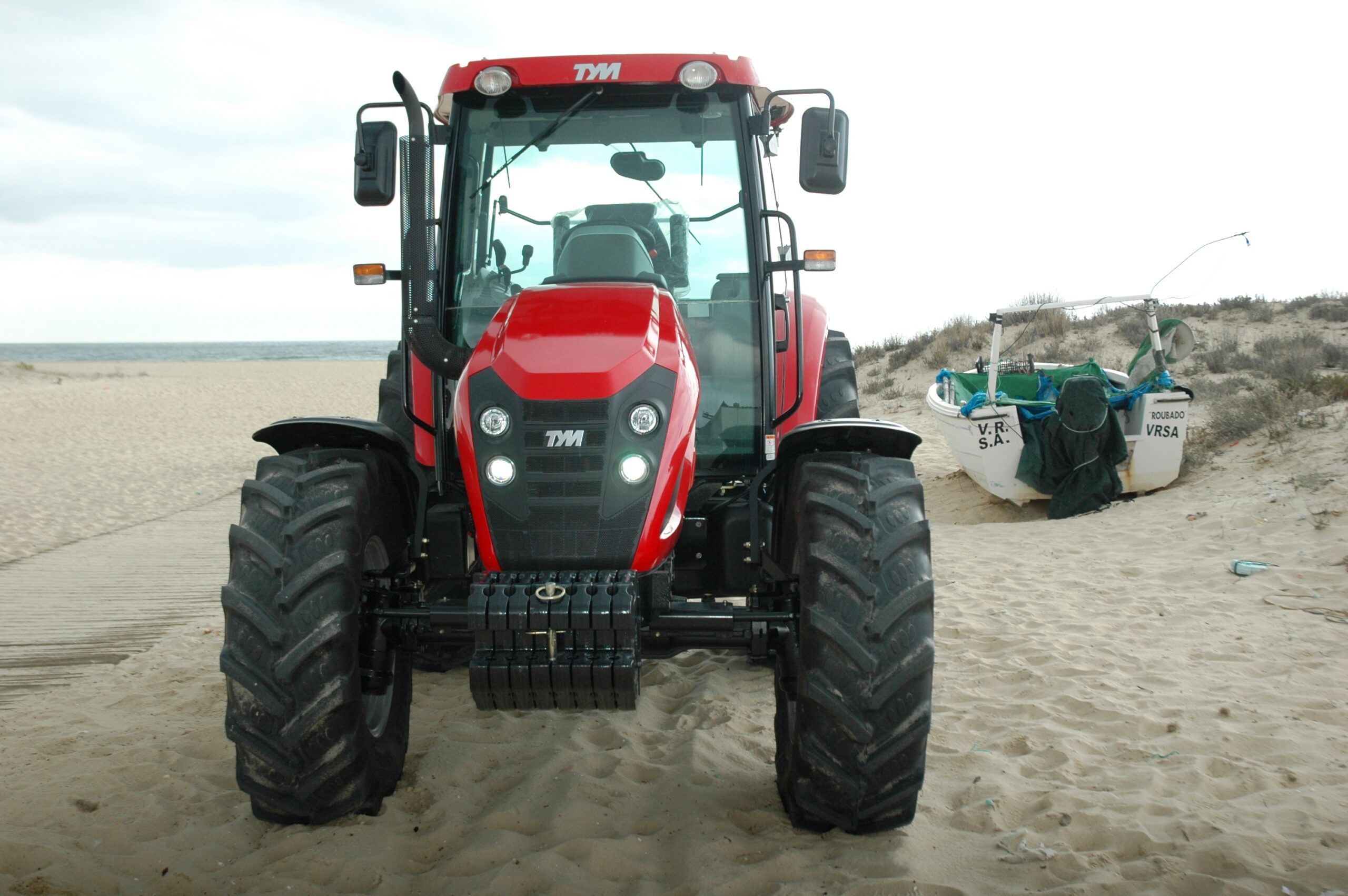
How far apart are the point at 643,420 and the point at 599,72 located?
1.61 metres

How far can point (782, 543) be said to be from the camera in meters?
3.31

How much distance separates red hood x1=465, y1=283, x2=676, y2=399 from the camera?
288 cm

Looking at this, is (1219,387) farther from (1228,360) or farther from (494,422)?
(494,422)

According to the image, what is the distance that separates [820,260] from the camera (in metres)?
3.57

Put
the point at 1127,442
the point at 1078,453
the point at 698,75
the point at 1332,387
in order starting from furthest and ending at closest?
the point at 1332,387, the point at 1127,442, the point at 1078,453, the point at 698,75

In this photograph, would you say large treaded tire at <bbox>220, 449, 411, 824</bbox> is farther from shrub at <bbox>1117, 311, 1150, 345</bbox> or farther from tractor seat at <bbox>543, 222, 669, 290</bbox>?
shrub at <bbox>1117, 311, 1150, 345</bbox>

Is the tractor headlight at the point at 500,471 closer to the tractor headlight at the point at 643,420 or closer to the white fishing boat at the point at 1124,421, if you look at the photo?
the tractor headlight at the point at 643,420

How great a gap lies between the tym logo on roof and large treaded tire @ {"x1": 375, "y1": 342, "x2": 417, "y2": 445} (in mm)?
1490

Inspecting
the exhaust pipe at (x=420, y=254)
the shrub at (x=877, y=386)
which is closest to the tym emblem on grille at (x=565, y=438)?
the exhaust pipe at (x=420, y=254)

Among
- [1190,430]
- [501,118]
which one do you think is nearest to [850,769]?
[501,118]

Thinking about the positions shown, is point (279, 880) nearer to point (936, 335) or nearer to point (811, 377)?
point (811, 377)

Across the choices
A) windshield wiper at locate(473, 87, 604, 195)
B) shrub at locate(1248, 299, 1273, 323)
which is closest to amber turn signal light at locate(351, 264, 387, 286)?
windshield wiper at locate(473, 87, 604, 195)

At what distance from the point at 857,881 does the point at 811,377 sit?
2.08m

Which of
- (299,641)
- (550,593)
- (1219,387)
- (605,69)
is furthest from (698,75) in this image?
(1219,387)
